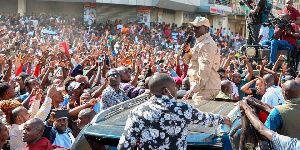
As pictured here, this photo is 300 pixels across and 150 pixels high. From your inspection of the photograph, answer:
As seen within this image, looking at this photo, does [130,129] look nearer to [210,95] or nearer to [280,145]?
[280,145]

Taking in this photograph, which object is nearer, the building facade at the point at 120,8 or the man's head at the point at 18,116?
the man's head at the point at 18,116

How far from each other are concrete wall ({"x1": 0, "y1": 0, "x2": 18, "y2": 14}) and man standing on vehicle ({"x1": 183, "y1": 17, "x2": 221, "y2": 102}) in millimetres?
26612

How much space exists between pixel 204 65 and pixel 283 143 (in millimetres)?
2538

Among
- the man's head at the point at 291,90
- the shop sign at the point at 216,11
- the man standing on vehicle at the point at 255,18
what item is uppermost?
the shop sign at the point at 216,11

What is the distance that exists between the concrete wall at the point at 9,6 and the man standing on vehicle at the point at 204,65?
26.6m

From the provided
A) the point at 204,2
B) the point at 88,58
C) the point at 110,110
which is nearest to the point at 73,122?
the point at 110,110

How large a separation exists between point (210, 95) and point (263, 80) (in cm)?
128

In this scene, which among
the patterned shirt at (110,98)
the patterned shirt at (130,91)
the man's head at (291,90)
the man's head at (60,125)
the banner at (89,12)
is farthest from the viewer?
the banner at (89,12)

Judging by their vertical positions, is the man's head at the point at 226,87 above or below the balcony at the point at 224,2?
below

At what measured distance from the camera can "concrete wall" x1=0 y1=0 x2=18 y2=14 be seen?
30136mm

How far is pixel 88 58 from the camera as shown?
8.93 metres

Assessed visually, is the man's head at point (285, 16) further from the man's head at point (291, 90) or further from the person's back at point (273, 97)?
the man's head at point (291, 90)

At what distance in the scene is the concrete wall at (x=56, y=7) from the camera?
100ft

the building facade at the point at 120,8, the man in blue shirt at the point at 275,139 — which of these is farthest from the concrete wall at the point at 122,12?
the man in blue shirt at the point at 275,139
